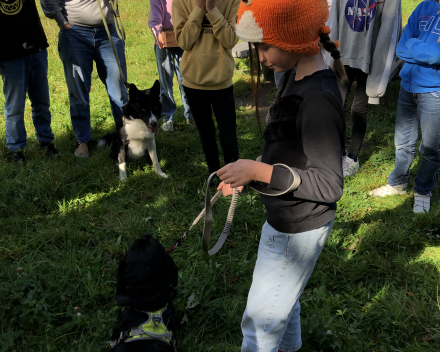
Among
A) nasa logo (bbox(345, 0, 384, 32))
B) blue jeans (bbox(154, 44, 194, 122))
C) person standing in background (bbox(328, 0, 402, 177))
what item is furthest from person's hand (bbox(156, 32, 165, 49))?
nasa logo (bbox(345, 0, 384, 32))

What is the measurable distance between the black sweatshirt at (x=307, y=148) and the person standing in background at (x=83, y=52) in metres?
2.97

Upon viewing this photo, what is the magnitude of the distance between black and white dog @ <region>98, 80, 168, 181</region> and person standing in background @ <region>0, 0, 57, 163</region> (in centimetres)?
106

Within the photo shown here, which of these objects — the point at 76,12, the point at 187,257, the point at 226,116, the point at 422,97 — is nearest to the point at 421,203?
the point at 422,97

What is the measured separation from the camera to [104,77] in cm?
446

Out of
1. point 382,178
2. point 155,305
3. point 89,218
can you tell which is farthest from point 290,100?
A: point 382,178

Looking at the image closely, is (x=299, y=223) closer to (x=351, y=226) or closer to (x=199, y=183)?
(x=351, y=226)

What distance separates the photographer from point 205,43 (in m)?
3.13

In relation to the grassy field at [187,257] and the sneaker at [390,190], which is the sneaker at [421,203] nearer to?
the grassy field at [187,257]

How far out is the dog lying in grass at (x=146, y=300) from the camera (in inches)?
75.7

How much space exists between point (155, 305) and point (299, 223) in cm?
104

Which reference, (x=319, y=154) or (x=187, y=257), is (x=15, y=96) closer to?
(x=187, y=257)

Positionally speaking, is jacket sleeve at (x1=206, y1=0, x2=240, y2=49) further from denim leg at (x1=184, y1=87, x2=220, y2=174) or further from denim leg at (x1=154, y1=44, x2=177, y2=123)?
denim leg at (x1=154, y1=44, x2=177, y2=123)

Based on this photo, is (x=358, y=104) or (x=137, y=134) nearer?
(x=358, y=104)

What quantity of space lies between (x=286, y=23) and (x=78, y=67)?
3.49 m
